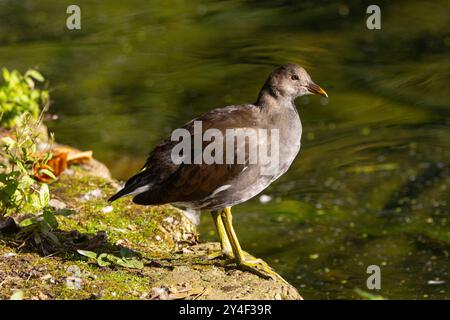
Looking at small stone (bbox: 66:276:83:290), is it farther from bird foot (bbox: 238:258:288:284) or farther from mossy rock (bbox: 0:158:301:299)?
bird foot (bbox: 238:258:288:284)

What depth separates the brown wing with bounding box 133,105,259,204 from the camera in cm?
451

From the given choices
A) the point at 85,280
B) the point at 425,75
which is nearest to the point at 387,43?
the point at 425,75

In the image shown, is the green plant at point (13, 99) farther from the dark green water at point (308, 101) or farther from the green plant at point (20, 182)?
the dark green water at point (308, 101)

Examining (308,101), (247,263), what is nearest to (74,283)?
(247,263)

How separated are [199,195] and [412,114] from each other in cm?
427

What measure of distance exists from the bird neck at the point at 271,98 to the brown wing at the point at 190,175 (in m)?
0.20

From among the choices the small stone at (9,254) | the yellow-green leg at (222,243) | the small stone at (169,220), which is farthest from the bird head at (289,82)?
the small stone at (9,254)

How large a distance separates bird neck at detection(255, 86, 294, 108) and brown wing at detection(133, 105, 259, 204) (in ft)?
0.65

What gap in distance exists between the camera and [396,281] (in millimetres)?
6027

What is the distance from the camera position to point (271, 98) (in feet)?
15.9

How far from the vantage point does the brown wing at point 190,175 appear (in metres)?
4.51

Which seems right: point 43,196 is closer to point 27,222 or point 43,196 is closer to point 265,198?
point 27,222

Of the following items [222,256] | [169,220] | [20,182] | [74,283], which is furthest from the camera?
[169,220]

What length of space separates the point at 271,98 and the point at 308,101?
13.0 feet
